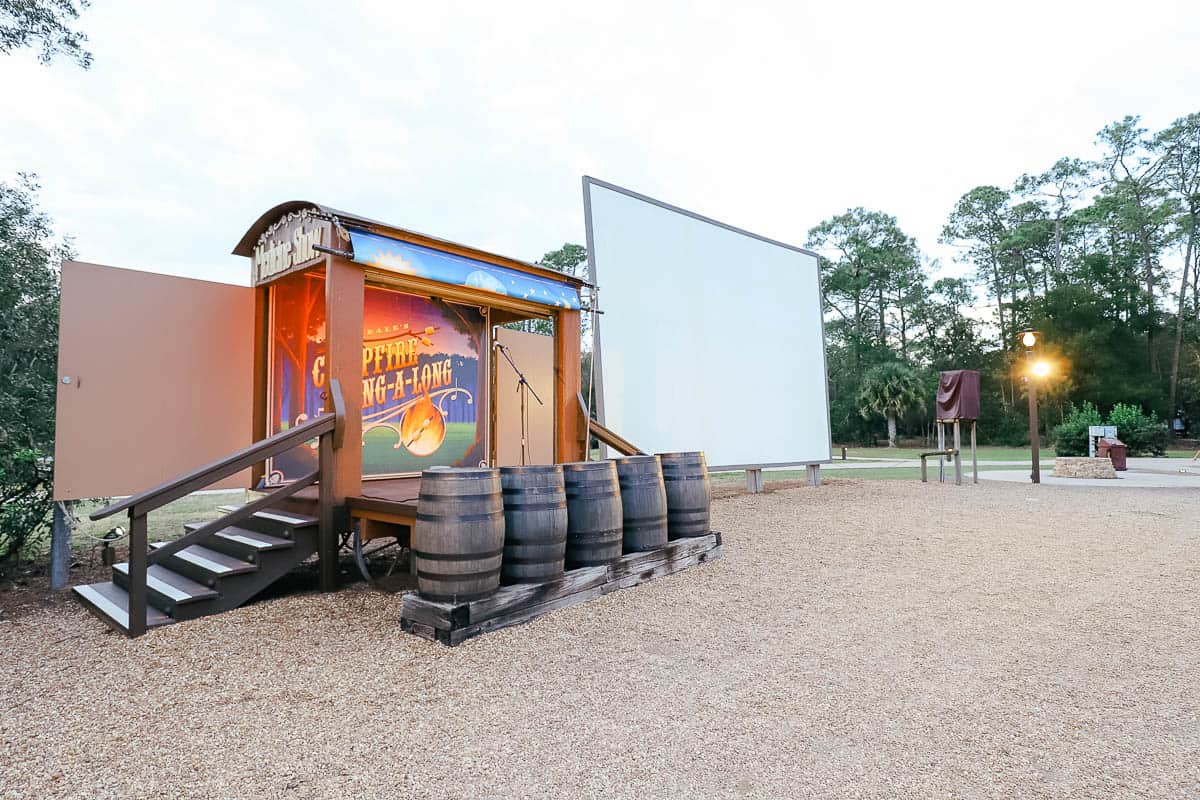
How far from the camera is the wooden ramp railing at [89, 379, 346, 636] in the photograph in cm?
297

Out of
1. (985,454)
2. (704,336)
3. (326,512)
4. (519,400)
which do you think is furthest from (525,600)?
(985,454)

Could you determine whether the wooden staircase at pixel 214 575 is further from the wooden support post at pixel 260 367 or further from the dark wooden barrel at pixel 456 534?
the dark wooden barrel at pixel 456 534

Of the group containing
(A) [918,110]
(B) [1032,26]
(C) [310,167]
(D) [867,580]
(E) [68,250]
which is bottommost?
(D) [867,580]

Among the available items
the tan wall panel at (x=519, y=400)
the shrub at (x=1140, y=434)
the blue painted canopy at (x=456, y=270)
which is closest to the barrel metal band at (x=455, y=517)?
the blue painted canopy at (x=456, y=270)

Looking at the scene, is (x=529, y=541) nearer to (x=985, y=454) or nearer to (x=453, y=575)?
(x=453, y=575)

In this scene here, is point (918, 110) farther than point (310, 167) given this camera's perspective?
Yes

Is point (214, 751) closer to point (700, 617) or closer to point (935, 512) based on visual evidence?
point (700, 617)

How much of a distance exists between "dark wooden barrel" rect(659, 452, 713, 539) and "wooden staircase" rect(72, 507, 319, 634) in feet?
8.41

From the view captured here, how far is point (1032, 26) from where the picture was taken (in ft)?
41.3

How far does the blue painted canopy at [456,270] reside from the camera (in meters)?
3.98

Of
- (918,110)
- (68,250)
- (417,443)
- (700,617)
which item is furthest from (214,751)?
(918,110)

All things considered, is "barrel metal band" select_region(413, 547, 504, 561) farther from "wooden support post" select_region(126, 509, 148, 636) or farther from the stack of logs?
"wooden support post" select_region(126, 509, 148, 636)

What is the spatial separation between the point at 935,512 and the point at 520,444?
5224 mm

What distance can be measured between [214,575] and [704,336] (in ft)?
22.0
